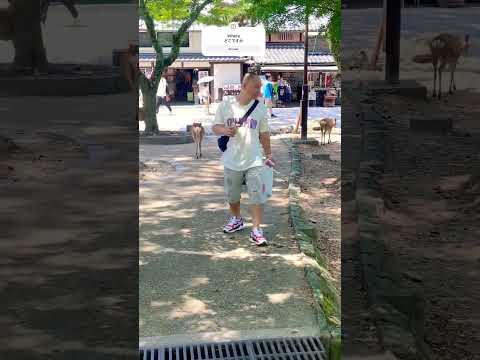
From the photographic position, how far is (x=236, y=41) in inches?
738

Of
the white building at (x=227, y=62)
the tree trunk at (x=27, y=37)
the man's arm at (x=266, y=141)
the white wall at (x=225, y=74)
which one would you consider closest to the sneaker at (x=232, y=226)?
the man's arm at (x=266, y=141)

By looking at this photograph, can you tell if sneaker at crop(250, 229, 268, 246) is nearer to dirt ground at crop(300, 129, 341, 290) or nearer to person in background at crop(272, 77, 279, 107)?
dirt ground at crop(300, 129, 341, 290)

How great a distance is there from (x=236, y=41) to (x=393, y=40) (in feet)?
53.8

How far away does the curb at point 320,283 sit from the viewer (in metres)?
4.15

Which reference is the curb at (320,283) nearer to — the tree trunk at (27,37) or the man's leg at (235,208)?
the man's leg at (235,208)

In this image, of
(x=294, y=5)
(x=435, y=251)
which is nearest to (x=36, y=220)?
(x=435, y=251)

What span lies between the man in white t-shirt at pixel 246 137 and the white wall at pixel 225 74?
24098 mm

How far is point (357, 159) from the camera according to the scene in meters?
2.82

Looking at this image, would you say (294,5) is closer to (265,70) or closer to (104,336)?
(104,336)

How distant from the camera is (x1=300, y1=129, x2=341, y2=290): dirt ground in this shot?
6897mm

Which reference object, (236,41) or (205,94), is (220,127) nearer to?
(236,41)

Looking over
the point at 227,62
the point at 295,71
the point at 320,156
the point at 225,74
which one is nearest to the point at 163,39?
the point at 227,62

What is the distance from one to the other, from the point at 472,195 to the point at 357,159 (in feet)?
1.73

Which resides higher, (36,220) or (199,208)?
(36,220)
